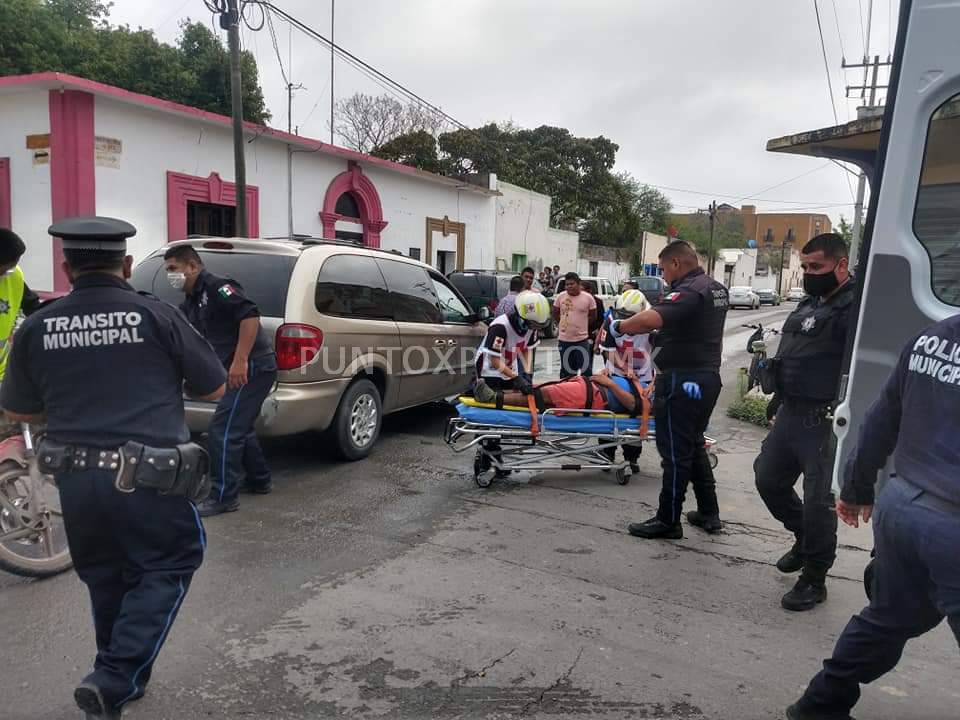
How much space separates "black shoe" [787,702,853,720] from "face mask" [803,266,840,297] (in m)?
1.95

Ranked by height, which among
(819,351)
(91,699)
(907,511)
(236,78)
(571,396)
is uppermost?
(236,78)

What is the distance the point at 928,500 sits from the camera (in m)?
2.11

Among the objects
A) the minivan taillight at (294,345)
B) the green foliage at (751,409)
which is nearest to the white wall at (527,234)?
the green foliage at (751,409)

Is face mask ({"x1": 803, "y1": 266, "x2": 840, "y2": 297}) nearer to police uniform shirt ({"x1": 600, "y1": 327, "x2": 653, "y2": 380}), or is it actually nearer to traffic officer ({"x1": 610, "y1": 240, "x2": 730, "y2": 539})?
traffic officer ({"x1": 610, "y1": 240, "x2": 730, "y2": 539})

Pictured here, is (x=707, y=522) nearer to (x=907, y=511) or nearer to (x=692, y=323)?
(x=692, y=323)

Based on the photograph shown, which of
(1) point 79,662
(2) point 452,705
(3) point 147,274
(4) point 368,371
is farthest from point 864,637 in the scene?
(3) point 147,274

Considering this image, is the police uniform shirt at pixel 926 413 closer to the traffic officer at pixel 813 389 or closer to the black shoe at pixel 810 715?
the black shoe at pixel 810 715

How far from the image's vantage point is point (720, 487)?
590cm

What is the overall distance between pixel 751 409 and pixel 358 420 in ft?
16.9

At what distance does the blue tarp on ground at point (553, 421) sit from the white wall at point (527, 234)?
64.1 ft

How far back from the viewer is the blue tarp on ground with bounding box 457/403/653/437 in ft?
17.5

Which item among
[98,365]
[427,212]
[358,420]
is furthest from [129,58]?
[98,365]

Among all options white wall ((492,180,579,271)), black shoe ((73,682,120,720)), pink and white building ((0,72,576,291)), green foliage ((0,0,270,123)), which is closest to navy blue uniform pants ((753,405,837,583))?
black shoe ((73,682,120,720))

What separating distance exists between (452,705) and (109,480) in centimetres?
147
